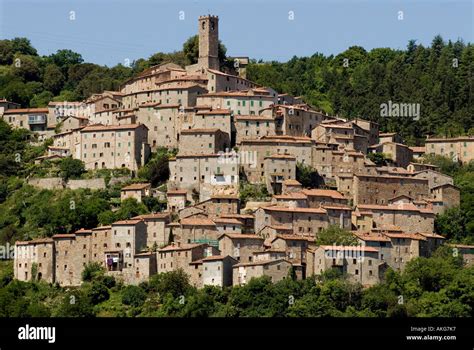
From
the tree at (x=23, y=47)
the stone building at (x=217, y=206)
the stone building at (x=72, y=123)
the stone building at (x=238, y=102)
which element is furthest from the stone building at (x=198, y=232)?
the tree at (x=23, y=47)

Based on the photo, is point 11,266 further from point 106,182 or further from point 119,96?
point 119,96

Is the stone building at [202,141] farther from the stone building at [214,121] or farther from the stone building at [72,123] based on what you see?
the stone building at [72,123]

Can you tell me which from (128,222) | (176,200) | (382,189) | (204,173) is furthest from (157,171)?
(382,189)

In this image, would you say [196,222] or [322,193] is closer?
[196,222]

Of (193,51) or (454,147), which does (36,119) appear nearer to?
(193,51)

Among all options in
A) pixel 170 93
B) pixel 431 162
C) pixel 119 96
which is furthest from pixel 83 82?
pixel 431 162
